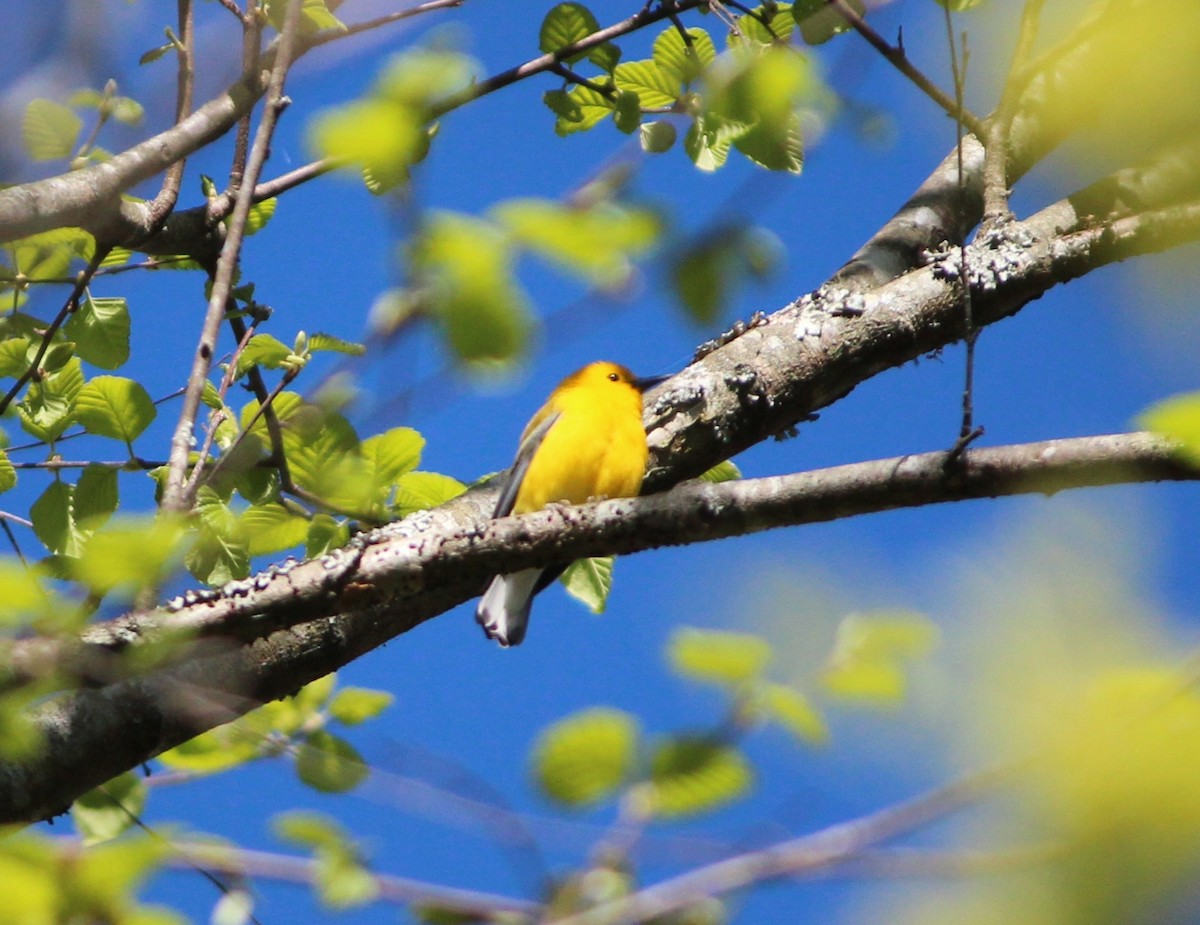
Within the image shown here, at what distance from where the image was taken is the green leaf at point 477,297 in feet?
4.32

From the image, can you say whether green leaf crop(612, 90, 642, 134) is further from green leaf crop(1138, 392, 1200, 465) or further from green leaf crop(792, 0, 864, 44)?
green leaf crop(1138, 392, 1200, 465)

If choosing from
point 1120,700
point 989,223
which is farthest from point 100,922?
point 989,223

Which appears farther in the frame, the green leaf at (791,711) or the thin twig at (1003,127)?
the thin twig at (1003,127)

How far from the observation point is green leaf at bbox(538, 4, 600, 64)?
162 inches

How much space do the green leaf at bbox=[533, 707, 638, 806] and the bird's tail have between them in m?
4.31

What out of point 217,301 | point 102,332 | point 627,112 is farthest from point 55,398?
point 627,112

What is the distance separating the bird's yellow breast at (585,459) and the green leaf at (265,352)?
1.69 metres

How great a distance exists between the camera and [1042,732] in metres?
1.28

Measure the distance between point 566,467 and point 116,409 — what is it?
2.15 m

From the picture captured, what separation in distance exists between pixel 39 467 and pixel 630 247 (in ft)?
12.6

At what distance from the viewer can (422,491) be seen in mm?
4410

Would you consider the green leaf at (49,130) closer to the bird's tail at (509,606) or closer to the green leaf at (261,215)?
the green leaf at (261,215)

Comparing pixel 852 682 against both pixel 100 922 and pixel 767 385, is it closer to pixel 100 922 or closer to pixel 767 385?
pixel 100 922

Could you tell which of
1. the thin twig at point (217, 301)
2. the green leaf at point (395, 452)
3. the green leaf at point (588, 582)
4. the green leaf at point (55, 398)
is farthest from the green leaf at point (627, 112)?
the green leaf at point (55, 398)
